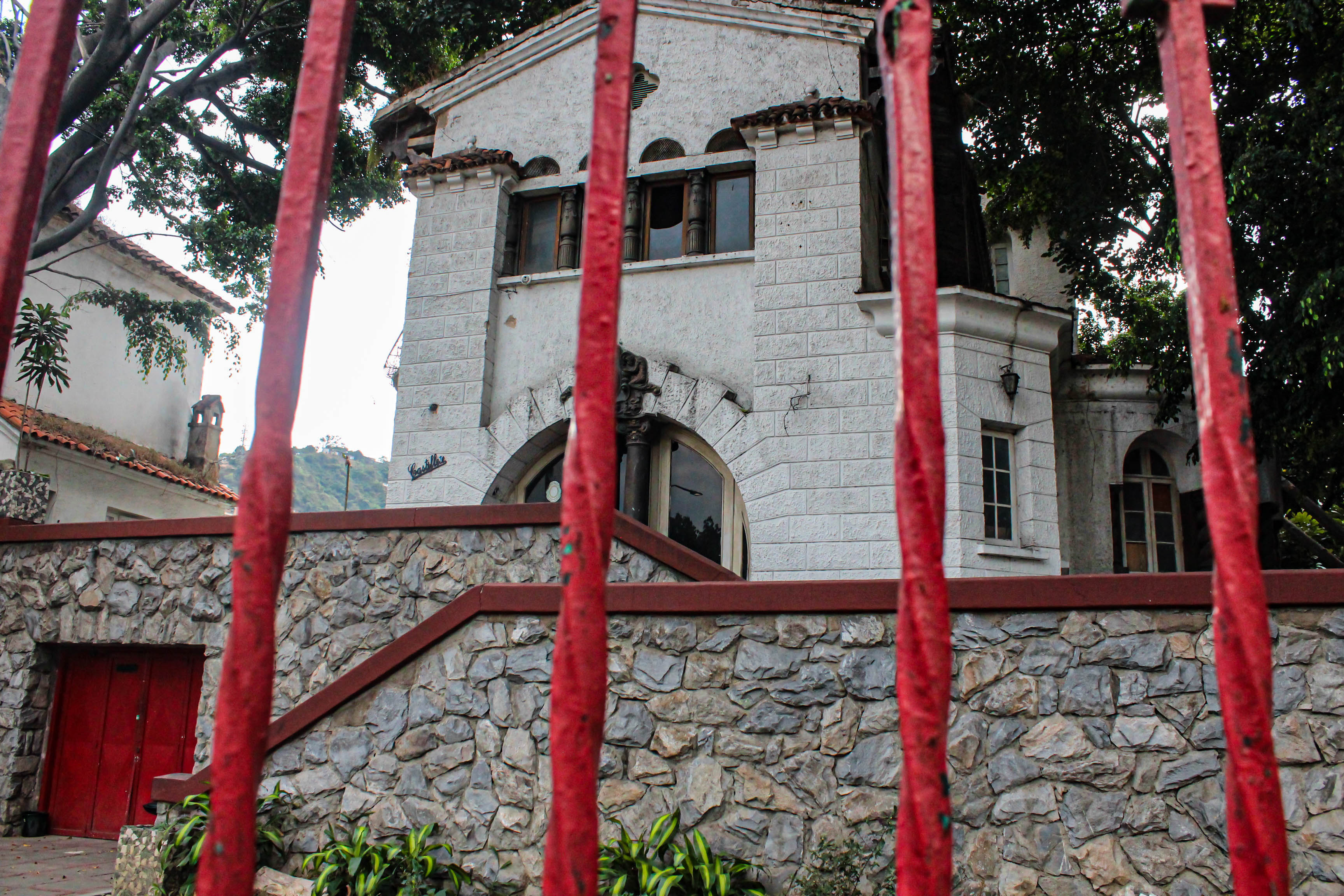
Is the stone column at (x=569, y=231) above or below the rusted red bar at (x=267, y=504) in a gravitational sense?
above

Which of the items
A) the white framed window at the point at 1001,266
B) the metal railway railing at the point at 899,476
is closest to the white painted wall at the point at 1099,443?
the white framed window at the point at 1001,266

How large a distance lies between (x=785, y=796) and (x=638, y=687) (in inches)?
41.5

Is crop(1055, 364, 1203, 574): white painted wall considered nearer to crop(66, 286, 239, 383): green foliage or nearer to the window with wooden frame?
the window with wooden frame

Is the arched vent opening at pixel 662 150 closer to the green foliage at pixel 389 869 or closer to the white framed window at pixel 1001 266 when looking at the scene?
the green foliage at pixel 389 869

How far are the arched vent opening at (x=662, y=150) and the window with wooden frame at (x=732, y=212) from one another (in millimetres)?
613

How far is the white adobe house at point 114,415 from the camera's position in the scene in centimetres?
1677

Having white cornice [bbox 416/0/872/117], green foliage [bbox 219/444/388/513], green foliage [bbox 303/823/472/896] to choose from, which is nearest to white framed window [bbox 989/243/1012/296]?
white cornice [bbox 416/0/872/117]

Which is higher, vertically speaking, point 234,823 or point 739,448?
point 739,448

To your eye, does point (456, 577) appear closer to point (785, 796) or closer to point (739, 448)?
point (739, 448)

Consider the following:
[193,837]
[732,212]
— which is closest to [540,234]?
[732,212]

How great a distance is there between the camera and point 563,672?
6.48 feet

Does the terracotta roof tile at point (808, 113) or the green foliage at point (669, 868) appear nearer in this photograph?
the green foliage at point (669, 868)

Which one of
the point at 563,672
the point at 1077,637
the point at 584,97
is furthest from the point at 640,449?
the point at 563,672

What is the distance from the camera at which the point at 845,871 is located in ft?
16.5
